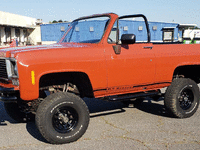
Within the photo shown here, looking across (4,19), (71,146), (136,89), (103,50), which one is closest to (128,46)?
(103,50)

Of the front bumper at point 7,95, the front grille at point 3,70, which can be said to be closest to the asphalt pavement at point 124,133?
the front bumper at point 7,95

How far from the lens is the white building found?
38.6 metres

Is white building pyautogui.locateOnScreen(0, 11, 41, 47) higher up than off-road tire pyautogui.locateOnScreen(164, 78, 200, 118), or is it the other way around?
white building pyautogui.locateOnScreen(0, 11, 41, 47)

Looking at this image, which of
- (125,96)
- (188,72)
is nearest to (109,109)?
(125,96)

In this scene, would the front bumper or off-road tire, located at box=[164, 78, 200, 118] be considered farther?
off-road tire, located at box=[164, 78, 200, 118]

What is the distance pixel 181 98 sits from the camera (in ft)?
17.2

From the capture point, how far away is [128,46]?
14.9 ft

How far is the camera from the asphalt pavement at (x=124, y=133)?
387 centimetres

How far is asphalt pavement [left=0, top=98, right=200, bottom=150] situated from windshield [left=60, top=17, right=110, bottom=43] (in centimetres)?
160

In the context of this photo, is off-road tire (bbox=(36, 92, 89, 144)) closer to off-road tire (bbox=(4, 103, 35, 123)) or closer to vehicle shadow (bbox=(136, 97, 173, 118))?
off-road tire (bbox=(4, 103, 35, 123))

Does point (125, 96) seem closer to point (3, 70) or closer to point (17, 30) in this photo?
point (3, 70)

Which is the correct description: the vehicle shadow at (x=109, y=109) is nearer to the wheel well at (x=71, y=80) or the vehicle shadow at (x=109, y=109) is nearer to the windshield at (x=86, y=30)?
the wheel well at (x=71, y=80)

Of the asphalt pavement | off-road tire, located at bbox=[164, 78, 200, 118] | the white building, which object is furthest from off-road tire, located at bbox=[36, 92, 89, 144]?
the white building

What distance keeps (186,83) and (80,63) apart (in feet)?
7.66
